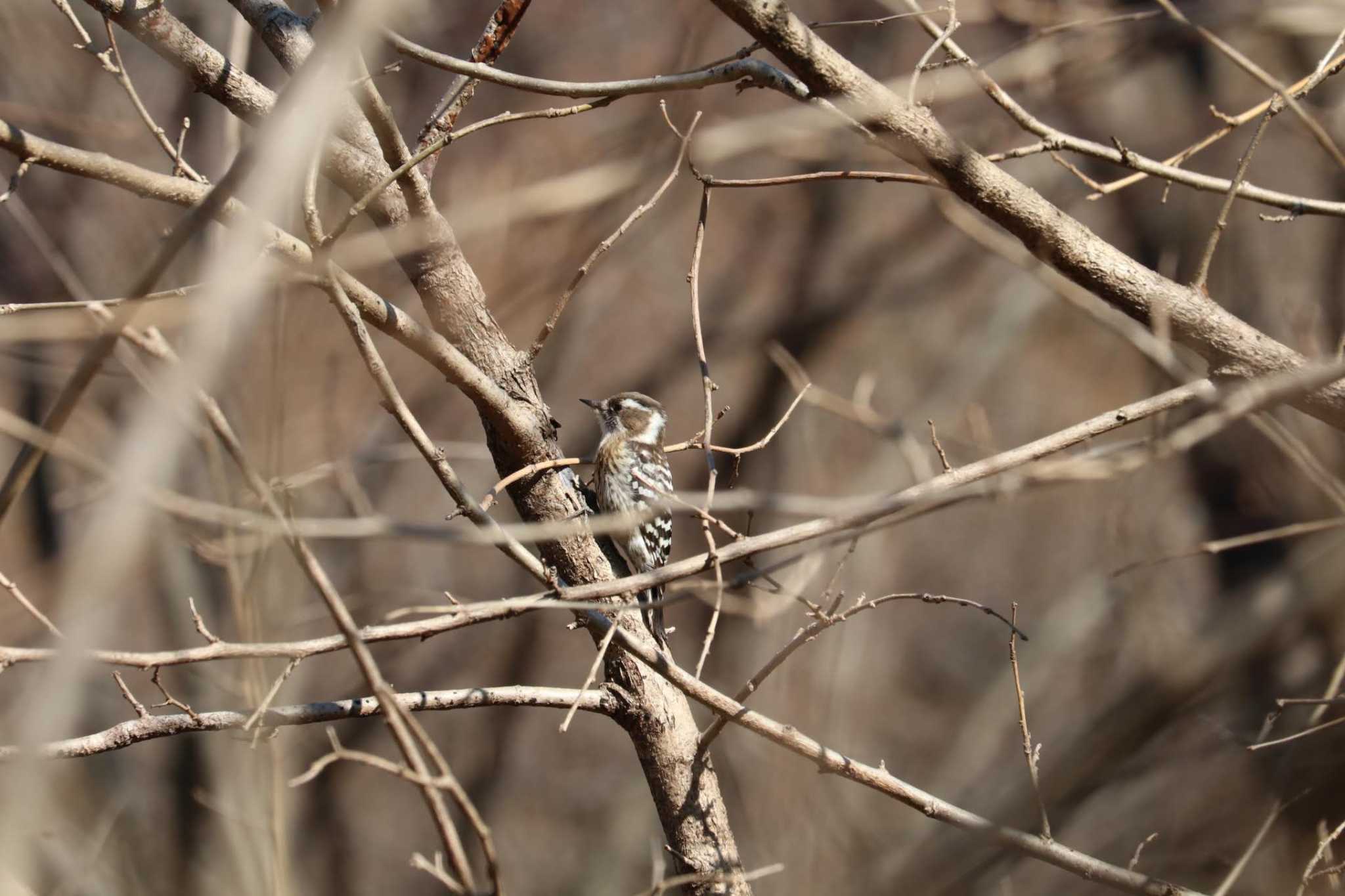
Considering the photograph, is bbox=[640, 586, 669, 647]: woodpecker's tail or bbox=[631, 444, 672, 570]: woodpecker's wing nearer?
bbox=[640, 586, 669, 647]: woodpecker's tail

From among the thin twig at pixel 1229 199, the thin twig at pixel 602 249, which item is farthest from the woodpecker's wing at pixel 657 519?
the thin twig at pixel 1229 199

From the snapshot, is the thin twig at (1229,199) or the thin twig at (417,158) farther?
the thin twig at (1229,199)

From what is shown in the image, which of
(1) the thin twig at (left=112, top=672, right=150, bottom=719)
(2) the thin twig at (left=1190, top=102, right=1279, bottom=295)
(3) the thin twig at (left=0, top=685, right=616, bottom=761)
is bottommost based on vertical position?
(3) the thin twig at (left=0, top=685, right=616, bottom=761)

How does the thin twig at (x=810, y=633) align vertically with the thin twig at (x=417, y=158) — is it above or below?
below

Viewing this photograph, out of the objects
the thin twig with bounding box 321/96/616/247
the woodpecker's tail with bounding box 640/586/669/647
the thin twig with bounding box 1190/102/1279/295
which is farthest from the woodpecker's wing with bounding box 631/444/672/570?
the thin twig with bounding box 1190/102/1279/295

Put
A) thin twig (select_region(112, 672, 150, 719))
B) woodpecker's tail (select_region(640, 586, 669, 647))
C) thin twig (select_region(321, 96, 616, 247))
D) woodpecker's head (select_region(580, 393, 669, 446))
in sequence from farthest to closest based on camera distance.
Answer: woodpecker's head (select_region(580, 393, 669, 446)) < woodpecker's tail (select_region(640, 586, 669, 647)) < thin twig (select_region(112, 672, 150, 719)) < thin twig (select_region(321, 96, 616, 247))

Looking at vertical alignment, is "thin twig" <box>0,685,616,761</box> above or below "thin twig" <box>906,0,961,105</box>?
below

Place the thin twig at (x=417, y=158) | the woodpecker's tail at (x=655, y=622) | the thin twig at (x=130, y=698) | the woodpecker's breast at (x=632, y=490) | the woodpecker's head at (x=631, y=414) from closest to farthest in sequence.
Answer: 1. the thin twig at (x=417, y=158)
2. the thin twig at (x=130, y=698)
3. the woodpecker's tail at (x=655, y=622)
4. the woodpecker's breast at (x=632, y=490)
5. the woodpecker's head at (x=631, y=414)

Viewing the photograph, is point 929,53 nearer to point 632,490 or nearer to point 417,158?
point 417,158

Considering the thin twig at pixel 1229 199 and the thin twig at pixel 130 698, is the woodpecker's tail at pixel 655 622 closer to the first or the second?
the thin twig at pixel 130 698

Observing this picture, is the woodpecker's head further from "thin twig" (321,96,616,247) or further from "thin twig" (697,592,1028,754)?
"thin twig" (321,96,616,247)
